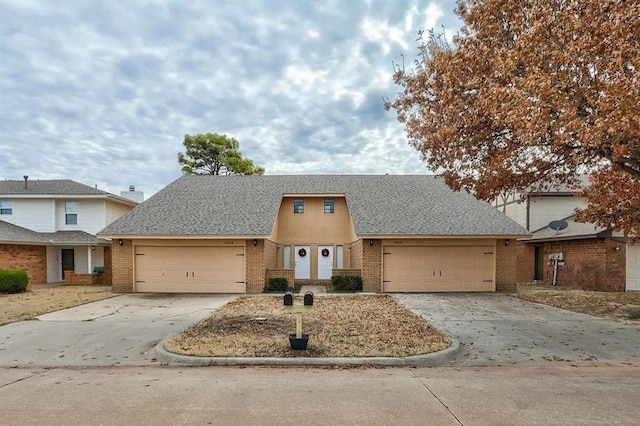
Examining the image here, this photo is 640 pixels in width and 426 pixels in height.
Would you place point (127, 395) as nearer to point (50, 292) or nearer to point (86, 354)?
point (86, 354)

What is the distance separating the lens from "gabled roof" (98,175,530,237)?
54.4 ft

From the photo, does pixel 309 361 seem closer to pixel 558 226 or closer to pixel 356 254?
pixel 356 254

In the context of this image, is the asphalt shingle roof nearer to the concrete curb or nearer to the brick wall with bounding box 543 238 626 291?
the concrete curb

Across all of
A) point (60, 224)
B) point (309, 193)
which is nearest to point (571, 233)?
point (309, 193)

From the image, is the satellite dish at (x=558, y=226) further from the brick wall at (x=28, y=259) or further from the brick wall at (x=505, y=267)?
the brick wall at (x=28, y=259)

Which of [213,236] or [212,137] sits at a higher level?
[212,137]

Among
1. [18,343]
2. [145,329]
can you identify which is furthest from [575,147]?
[18,343]

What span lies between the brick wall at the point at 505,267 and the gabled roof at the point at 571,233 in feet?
7.46

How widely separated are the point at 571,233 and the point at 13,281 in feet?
82.3

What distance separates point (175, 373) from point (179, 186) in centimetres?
1682

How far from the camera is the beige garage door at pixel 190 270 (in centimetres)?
1684

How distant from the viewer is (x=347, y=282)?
17016mm

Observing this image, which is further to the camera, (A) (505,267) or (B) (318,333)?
(A) (505,267)

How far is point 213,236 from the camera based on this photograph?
→ 53.3 ft
